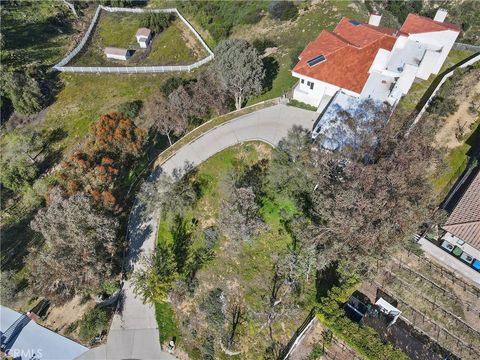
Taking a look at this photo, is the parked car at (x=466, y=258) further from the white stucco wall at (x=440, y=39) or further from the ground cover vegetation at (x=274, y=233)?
the white stucco wall at (x=440, y=39)

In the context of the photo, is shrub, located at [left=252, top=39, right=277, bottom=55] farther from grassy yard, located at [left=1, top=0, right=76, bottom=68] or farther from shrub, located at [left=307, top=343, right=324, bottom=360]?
shrub, located at [left=307, top=343, right=324, bottom=360]

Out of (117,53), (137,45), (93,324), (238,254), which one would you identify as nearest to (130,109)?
(117,53)

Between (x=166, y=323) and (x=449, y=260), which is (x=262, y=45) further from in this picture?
(x=166, y=323)

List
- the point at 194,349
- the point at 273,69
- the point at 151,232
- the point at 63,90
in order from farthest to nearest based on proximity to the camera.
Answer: the point at 63,90 → the point at 273,69 → the point at 151,232 → the point at 194,349

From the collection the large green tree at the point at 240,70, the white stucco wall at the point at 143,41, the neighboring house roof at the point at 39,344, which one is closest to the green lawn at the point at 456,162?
the large green tree at the point at 240,70

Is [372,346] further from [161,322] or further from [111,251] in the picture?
[111,251]

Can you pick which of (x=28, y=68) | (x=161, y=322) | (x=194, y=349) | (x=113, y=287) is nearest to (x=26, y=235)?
(x=113, y=287)

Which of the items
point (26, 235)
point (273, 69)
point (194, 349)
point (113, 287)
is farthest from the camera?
point (273, 69)
